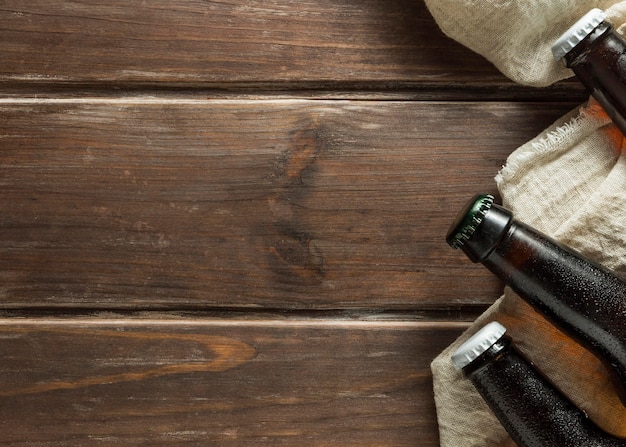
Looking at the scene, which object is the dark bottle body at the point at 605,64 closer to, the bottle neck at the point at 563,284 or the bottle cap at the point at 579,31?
the bottle cap at the point at 579,31

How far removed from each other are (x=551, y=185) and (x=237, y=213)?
26 centimetres

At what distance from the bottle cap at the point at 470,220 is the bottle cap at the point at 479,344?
2.7 inches

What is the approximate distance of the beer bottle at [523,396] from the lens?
562 millimetres

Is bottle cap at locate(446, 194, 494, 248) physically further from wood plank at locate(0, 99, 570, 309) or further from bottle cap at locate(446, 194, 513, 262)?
wood plank at locate(0, 99, 570, 309)

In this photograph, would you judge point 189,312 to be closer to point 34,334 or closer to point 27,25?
point 34,334

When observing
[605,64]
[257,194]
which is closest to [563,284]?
[605,64]

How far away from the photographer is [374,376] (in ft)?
2.25

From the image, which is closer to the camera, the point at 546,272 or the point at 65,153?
the point at 546,272

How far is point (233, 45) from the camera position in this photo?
67 centimetres

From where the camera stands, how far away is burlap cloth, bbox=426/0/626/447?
61 cm

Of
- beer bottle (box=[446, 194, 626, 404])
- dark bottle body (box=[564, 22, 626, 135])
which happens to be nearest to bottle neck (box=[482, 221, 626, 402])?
beer bottle (box=[446, 194, 626, 404])

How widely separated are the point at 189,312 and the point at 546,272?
0.31m

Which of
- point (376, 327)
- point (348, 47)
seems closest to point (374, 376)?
point (376, 327)

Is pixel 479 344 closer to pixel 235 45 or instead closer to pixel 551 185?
pixel 551 185
